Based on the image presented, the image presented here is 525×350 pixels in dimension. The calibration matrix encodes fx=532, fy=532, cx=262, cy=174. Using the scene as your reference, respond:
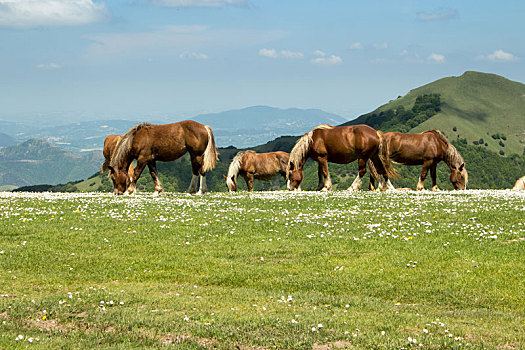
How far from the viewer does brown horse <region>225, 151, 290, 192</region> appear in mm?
48375

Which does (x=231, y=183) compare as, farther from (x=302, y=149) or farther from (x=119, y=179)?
(x=119, y=179)

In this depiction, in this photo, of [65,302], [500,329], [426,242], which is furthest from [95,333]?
[426,242]

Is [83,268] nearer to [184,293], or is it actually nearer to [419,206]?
[184,293]

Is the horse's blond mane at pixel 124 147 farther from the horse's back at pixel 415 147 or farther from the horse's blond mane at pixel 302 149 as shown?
the horse's back at pixel 415 147

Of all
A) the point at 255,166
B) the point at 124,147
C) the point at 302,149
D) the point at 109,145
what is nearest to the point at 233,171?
the point at 255,166

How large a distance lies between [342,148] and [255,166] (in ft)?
52.7

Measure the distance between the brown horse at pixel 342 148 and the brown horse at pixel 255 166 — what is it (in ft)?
44.8

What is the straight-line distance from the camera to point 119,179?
102 ft

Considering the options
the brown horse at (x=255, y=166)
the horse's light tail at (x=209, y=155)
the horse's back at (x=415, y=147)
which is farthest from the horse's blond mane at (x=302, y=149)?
Result: the brown horse at (x=255, y=166)

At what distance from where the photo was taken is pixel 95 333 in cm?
988

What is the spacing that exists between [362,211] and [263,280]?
403 inches

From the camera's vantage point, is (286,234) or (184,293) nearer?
(184,293)

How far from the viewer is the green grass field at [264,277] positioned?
32.3 feet

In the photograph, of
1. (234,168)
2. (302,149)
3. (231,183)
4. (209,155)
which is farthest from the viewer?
(234,168)
